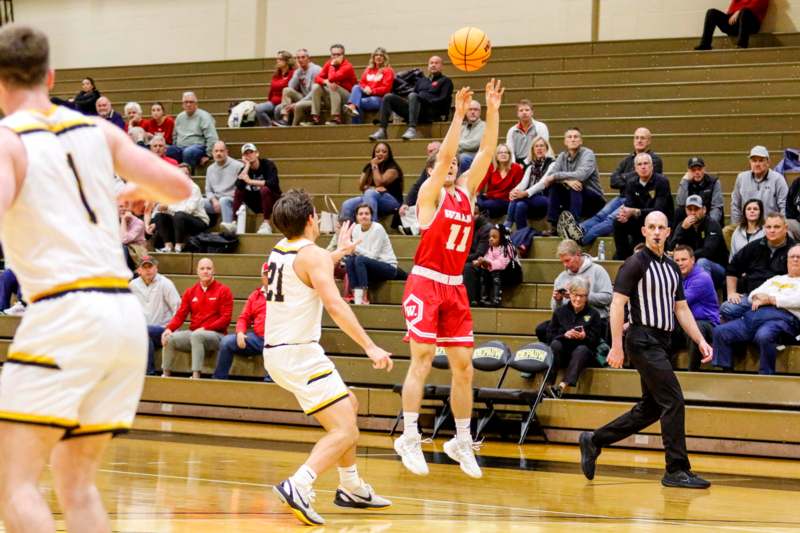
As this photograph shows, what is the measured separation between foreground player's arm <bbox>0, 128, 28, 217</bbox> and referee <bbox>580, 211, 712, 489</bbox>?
5.26 m

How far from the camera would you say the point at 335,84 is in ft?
54.6

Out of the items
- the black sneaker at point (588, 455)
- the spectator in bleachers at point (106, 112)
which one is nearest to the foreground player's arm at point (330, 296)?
the black sneaker at point (588, 455)

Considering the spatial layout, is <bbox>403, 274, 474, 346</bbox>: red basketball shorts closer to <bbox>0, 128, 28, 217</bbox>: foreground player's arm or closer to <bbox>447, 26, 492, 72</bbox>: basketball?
<bbox>447, 26, 492, 72</bbox>: basketball

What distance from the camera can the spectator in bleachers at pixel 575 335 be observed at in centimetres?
1052

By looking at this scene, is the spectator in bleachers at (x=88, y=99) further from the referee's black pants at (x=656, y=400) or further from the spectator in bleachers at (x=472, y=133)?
the referee's black pants at (x=656, y=400)

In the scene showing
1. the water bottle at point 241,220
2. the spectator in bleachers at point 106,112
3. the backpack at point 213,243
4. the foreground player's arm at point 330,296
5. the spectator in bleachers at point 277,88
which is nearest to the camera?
the foreground player's arm at point 330,296

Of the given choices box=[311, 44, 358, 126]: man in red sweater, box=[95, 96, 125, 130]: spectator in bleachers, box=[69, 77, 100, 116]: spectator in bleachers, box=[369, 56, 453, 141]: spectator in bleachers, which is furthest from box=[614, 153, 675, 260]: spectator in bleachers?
box=[69, 77, 100, 116]: spectator in bleachers

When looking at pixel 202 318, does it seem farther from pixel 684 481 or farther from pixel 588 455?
pixel 684 481

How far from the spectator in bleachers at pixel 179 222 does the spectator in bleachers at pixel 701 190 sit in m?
6.13

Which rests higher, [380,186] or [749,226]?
[380,186]

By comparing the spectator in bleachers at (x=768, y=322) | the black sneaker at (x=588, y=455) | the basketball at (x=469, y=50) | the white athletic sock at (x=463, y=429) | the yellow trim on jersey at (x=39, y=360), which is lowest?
the black sneaker at (x=588, y=455)

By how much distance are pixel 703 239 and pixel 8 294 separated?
8433 mm

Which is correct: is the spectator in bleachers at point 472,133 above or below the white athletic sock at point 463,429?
above

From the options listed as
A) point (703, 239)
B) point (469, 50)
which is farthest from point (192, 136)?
point (703, 239)
